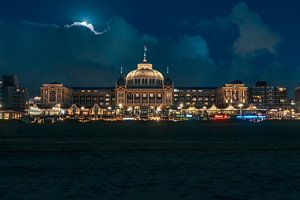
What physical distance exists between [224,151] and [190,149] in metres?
2.92

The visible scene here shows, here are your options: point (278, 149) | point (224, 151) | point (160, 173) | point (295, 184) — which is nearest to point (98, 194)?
point (160, 173)

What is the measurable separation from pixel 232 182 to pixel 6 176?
11.4m

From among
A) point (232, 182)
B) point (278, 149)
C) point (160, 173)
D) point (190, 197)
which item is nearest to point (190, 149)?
point (278, 149)

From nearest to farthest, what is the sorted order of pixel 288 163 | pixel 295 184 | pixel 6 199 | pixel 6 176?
pixel 6 199, pixel 295 184, pixel 6 176, pixel 288 163

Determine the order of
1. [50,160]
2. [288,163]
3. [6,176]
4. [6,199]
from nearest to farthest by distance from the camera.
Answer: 1. [6,199]
2. [6,176]
3. [288,163]
4. [50,160]

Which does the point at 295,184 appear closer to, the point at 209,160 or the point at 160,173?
the point at 160,173

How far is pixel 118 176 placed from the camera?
27062 mm

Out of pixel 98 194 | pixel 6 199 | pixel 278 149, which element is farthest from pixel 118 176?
pixel 278 149

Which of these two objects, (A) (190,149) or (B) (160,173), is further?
(A) (190,149)

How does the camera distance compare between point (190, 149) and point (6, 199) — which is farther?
point (190, 149)

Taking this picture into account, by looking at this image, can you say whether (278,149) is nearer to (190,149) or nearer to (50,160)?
(190,149)

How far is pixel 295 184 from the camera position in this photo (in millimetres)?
24328

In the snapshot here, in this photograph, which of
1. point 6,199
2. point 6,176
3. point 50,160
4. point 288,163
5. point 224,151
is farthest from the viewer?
point 224,151

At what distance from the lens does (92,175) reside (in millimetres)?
27375
